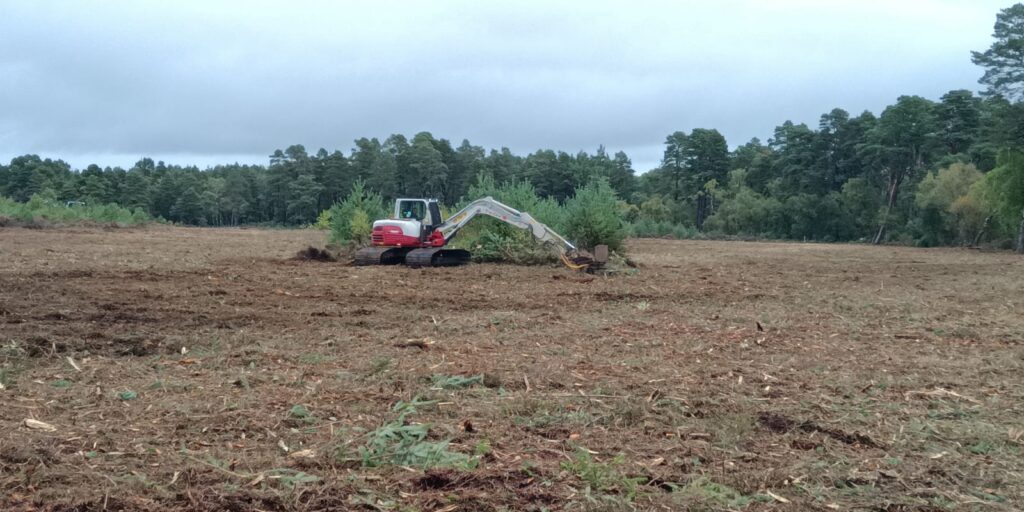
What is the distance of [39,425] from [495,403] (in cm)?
325

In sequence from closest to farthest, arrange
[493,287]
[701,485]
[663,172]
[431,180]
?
1. [701,485]
2. [493,287]
3. [431,180]
4. [663,172]

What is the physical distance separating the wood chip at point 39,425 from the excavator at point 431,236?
15.0 metres

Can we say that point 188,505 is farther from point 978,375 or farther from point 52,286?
point 52,286

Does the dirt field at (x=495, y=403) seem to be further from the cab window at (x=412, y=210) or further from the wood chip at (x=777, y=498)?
the cab window at (x=412, y=210)

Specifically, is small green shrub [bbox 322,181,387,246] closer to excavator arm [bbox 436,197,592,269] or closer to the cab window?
the cab window

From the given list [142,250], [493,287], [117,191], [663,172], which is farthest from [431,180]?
[493,287]

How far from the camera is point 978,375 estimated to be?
8133 millimetres

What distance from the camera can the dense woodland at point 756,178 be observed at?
39719mm

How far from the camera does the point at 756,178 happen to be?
227ft

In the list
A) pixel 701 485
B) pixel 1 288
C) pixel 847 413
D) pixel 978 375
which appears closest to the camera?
pixel 701 485

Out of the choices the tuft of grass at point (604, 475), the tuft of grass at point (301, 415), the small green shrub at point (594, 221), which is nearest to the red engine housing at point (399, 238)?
the small green shrub at point (594, 221)

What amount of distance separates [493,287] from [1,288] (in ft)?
27.9

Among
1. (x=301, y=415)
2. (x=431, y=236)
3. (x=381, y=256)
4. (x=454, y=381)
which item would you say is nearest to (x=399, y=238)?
(x=381, y=256)

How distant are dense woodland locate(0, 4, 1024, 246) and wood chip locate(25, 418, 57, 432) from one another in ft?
97.0
